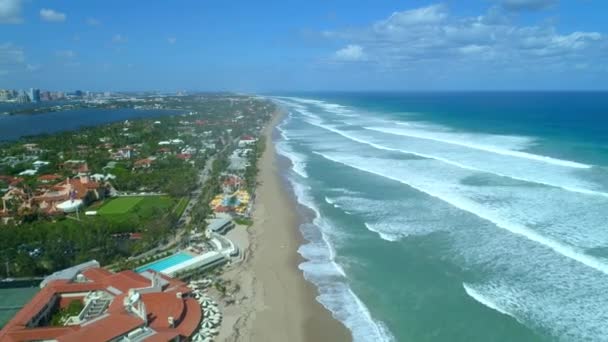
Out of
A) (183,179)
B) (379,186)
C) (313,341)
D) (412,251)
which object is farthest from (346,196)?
(313,341)

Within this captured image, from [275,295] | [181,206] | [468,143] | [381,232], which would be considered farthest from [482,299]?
[468,143]

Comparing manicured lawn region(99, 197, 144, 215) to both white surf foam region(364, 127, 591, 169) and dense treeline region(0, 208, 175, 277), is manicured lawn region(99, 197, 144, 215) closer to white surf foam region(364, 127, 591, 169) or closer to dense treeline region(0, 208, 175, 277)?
dense treeline region(0, 208, 175, 277)

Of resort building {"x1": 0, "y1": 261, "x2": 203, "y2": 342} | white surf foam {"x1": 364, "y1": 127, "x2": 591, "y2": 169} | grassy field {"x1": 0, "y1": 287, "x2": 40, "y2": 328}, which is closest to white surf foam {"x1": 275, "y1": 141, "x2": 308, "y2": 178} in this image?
white surf foam {"x1": 364, "y1": 127, "x2": 591, "y2": 169}

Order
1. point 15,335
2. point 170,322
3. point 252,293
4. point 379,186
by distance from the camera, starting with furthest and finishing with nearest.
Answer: point 379,186, point 252,293, point 170,322, point 15,335

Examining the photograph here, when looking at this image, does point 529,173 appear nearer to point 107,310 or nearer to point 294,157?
point 294,157

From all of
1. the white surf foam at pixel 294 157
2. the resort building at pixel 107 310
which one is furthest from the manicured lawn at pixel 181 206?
the white surf foam at pixel 294 157

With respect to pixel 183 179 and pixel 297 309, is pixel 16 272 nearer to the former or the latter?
pixel 297 309
